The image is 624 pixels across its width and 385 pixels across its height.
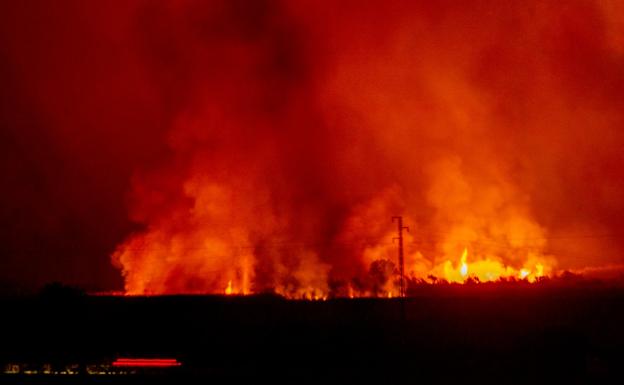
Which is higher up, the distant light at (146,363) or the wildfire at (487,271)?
the wildfire at (487,271)

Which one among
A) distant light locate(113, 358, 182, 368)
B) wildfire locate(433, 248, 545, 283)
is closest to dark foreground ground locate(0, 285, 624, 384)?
distant light locate(113, 358, 182, 368)

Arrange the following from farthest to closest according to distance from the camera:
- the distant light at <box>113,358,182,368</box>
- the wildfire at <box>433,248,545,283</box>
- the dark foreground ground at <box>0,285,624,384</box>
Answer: the wildfire at <box>433,248,545,283</box> → the distant light at <box>113,358,182,368</box> → the dark foreground ground at <box>0,285,624,384</box>

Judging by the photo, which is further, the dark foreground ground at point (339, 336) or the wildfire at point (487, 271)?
the wildfire at point (487, 271)

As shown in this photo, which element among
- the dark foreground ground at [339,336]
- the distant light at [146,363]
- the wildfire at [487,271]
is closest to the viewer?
the dark foreground ground at [339,336]

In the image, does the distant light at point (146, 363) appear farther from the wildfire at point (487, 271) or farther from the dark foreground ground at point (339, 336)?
the wildfire at point (487, 271)

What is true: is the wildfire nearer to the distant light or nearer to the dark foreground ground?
the dark foreground ground

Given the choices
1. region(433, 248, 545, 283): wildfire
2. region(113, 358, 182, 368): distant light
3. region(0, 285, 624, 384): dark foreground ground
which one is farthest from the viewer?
region(433, 248, 545, 283): wildfire

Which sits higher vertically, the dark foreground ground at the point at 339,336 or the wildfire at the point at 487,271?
the wildfire at the point at 487,271

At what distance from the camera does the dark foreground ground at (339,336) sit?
3425 centimetres

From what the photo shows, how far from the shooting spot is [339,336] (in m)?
49.7

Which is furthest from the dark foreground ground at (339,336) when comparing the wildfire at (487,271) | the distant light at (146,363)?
the wildfire at (487,271)

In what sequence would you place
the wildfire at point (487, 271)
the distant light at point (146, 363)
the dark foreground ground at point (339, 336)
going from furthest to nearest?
the wildfire at point (487, 271), the distant light at point (146, 363), the dark foreground ground at point (339, 336)

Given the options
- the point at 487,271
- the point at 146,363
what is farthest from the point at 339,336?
the point at 487,271

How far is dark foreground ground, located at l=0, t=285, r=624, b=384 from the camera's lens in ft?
112
